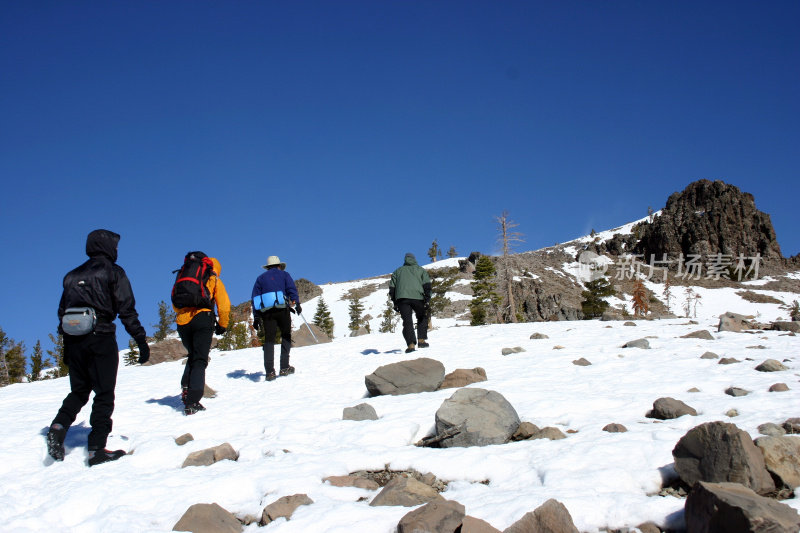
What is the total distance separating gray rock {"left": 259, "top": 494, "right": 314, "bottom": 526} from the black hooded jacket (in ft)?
10.0

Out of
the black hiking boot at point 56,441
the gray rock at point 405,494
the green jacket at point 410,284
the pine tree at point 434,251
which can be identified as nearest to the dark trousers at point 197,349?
the black hiking boot at point 56,441

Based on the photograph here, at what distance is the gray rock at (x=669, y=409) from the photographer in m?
5.54

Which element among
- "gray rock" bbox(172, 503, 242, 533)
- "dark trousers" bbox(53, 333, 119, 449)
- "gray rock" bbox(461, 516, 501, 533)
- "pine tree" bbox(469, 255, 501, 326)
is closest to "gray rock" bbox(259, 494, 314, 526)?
"gray rock" bbox(172, 503, 242, 533)

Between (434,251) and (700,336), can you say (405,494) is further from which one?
(434,251)

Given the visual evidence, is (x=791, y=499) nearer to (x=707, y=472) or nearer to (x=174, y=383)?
(x=707, y=472)

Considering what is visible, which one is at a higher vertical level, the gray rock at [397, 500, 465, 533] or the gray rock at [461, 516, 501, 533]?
the gray rock at [397, 500, 465, 533]

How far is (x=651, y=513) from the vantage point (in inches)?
132

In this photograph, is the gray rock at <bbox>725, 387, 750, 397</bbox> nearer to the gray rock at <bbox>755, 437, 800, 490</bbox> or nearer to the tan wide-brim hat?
the gray rock at <bbox>755, 437, 800, 490</bbox>

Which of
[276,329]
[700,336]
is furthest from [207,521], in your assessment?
[700,336]

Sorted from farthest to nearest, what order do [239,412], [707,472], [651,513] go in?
[239,412] → [707,472] → [651,513]

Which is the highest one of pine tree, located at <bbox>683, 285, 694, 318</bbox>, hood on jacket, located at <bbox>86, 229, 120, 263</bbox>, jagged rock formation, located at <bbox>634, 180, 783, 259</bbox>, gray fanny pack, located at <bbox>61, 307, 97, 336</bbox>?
jagged rock formation, located at <bbox>634, 180, 783, 259</bbox>

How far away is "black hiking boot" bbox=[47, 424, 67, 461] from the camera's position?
5.57 m

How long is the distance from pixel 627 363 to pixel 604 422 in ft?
13.1

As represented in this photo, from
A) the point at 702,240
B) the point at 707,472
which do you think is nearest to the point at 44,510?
the point at 707,472
